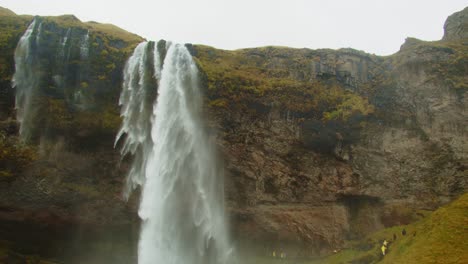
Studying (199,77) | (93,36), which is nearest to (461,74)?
(199,77)

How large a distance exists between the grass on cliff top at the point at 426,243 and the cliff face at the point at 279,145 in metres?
1.61

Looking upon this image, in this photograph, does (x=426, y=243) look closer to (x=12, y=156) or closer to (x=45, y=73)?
(x=12, y=156)

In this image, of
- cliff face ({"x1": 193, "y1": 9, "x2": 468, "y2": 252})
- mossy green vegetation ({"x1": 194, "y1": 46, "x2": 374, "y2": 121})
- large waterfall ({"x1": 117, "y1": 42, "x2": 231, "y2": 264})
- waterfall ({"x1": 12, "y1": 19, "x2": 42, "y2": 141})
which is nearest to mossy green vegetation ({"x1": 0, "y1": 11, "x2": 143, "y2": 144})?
waterfall ({"x1": 12, "y1": 19, "x2": 42, "y2": 141})

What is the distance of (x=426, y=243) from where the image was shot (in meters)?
21.4

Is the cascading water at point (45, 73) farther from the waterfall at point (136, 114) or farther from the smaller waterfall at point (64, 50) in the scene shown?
the waterfall at point (136, 114)

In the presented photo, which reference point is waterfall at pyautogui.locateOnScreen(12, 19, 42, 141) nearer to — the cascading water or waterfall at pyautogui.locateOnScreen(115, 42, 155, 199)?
the cascading water

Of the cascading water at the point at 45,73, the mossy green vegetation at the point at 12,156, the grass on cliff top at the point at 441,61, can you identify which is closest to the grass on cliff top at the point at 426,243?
the grass on cliff top at the point at 441,61

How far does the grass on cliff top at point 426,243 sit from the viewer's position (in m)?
20.1

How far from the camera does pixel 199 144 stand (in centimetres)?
2983

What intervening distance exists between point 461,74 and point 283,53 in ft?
44.9

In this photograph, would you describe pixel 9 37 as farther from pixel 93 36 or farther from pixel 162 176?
pixel 162 176

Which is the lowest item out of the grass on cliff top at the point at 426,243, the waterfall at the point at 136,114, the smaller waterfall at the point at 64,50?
the grass on cliff top at the point at 426,243

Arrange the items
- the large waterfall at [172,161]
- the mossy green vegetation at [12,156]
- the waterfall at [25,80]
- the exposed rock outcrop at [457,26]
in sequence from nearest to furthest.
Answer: the mossy green vegetation at [12,156], the large waterfall at [172,161], the waterfall at [25,80], the exposed rock outcrop at [457,26]

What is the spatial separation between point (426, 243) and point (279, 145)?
12228 millimetres
